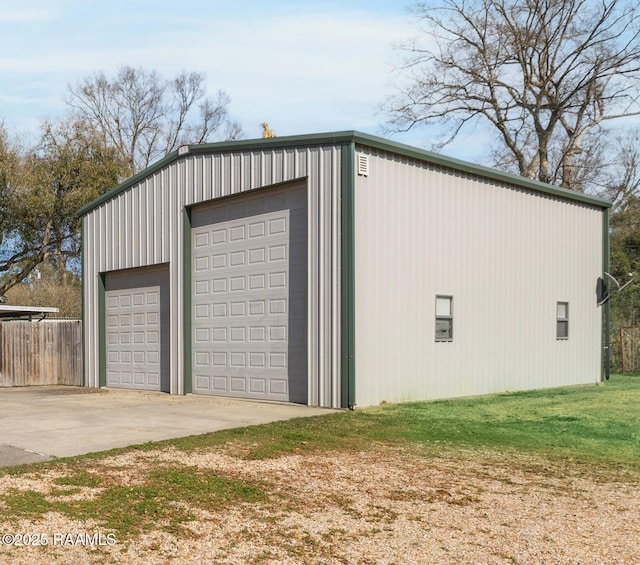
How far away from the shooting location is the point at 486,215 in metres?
15.3

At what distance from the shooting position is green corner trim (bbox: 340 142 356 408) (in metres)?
11.9

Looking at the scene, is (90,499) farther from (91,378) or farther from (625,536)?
(91,378)

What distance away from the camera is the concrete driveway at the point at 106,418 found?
8.38 metres

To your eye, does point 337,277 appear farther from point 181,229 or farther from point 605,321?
point 605,321

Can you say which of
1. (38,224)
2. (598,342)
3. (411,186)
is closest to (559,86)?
(598,342)

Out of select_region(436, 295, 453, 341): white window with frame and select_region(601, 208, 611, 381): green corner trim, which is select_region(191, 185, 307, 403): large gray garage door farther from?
select_region(601, 208, 611, 381): green corner trim

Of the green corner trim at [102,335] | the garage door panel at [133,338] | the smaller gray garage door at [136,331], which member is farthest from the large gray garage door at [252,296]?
the green corner trim at [102,335]

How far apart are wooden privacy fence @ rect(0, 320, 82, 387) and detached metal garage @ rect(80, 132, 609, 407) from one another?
101cm

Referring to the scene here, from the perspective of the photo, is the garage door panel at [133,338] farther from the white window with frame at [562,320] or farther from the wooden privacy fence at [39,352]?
the white window with frame at [562,320]

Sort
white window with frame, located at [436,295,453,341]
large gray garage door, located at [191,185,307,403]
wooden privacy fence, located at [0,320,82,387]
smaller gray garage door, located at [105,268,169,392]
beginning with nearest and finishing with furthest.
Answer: large gray garage door, located at [191,185,307,403] → white window with frame, located at [436,295,453,341] → smaller gray garage door, located at [105,268,169,392] → wooden privacy fence, located at [0,320,82,387]

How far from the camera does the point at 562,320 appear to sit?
17484 mm

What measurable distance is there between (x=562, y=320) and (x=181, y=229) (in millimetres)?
8905

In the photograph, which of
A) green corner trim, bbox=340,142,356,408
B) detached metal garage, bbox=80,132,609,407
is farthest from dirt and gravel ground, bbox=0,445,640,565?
detached metal garage, bbox=80,132,609,407

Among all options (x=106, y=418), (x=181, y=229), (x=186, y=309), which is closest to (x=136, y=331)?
(x=186, y=309)
